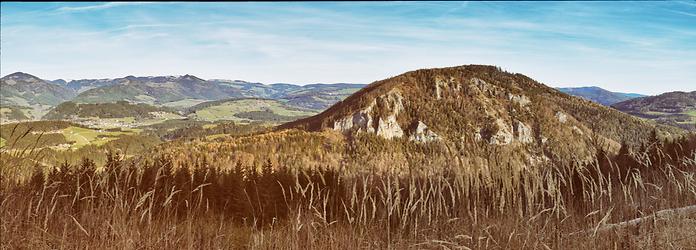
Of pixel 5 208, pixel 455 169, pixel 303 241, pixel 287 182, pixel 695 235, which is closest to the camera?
pixel 695 235

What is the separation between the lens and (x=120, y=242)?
15.3 feet

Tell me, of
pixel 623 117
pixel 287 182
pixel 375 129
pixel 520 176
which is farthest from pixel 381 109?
pixel 520 176

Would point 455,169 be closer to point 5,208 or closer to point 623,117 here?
point 5,208


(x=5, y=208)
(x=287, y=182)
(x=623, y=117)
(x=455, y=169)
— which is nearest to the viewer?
(x=5, y=208)

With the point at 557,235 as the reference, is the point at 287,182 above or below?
below

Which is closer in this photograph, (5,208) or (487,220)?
(5,208)

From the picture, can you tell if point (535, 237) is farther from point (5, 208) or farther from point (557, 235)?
point (5, 208)

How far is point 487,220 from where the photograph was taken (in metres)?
5.73

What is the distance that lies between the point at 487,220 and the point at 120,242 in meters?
4.04

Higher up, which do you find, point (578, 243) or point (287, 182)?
point (578, 243)

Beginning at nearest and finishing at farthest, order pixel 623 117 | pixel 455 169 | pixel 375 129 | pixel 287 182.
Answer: pixel 455 169 < pixel 287 182 < pixel 375 129 < pixel 623 117

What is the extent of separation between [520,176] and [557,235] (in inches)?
55.8

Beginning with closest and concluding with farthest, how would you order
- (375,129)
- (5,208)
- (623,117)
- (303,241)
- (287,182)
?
(5,208) → (303,241) → (287,182) → (375,129) → (623,117)

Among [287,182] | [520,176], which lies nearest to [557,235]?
[520,176]
